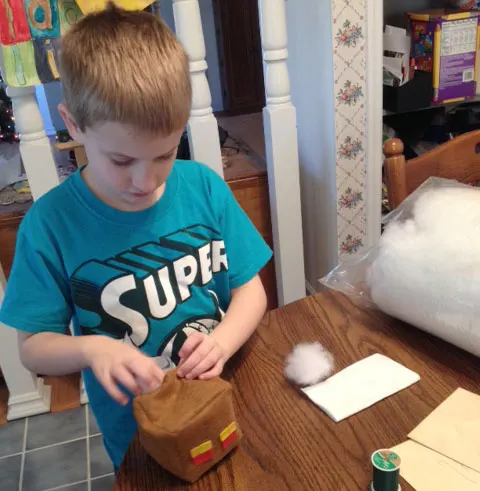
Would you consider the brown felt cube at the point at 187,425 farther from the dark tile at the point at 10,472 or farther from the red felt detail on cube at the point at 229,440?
the dark tile at the point at 10,472

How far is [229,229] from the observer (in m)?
0.85

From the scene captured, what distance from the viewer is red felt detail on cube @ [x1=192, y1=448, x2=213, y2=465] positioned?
1.86 feet

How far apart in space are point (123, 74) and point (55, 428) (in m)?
1.44

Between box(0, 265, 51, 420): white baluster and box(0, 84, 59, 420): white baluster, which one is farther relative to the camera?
box(0, 265, 51, 420): white baluster

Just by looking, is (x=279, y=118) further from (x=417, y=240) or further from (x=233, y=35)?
(x=233, y=35)

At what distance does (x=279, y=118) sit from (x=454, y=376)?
90 centimetres

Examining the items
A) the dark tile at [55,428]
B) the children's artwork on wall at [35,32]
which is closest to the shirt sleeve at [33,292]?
the children's artwork on wall at [35,32]

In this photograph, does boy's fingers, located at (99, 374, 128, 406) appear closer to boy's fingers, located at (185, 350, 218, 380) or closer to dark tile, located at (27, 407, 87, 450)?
boy's fingers, located at (185, 350, 218, 380)

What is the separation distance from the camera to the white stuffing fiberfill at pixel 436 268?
0.67 m

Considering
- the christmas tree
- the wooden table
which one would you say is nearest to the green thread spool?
the wooden table

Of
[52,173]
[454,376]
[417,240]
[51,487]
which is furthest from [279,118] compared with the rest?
[51,487]

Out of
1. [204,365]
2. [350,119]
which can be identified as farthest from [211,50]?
[204,365]

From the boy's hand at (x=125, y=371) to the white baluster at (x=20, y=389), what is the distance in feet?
3.72

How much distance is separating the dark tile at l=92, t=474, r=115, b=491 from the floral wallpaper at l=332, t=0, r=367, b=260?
0.94 m
